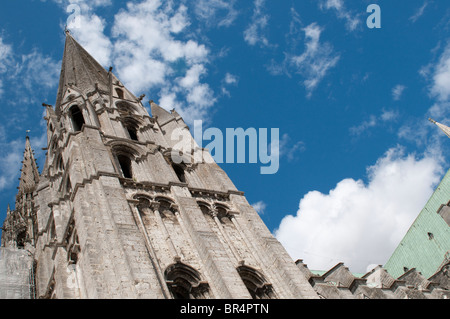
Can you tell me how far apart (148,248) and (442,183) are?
26864 mm

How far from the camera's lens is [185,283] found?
17.5m

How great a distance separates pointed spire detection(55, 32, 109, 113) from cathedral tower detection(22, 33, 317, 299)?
10.6ft

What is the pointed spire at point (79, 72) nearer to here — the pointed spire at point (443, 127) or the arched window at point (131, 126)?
the arched window at point (131, 126)

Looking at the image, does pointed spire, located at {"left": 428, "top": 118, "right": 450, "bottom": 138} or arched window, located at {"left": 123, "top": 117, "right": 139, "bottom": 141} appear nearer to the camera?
arched window, located at {"left": 123, "top": 117, "right": 139, "bottom": 141}

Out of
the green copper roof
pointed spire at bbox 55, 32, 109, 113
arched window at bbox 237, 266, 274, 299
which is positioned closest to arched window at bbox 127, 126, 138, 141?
pointed spire at bbox 55, 32, 109, 113

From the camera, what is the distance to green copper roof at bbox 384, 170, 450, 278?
33438mm

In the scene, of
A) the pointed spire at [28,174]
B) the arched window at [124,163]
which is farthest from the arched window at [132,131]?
the pointed spire at [28,174]

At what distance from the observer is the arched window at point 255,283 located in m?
18.8

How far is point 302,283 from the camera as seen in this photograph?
61.4ft

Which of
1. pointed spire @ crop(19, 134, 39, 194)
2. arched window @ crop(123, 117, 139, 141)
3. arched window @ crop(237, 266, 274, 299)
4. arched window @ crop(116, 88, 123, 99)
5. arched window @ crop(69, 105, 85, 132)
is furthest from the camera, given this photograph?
pointed spire @ crop(19, 134, 39, 194)

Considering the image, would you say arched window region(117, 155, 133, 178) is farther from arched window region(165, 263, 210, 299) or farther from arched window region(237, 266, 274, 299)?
arched window region(237, 266, 274, 299)

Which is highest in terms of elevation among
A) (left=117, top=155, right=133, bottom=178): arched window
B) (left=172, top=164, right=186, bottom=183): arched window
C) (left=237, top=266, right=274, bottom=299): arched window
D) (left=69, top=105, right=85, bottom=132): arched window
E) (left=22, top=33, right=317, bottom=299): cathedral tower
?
(left=69, top=105, right=85, bottom=132): arched window
